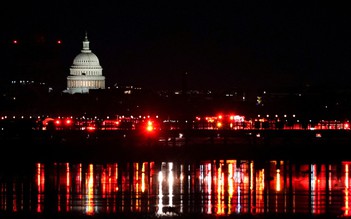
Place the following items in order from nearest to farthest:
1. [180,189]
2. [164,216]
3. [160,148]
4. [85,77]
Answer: [164,216]
[180,189]
[160,148]
[85,77]

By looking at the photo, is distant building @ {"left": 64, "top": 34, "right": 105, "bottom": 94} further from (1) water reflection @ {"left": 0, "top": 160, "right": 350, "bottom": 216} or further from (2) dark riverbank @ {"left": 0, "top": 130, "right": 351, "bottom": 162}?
(1) water reflection @ {"left": 0, "top": 160, "right": 350, "bottom": 216}

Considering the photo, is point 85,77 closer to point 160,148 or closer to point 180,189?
point 160,148

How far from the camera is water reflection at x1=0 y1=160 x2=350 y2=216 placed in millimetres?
47281

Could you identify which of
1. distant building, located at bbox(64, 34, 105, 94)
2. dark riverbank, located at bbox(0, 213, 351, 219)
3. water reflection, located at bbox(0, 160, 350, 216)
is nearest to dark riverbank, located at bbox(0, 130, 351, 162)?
water reflection, located at bbox(0, 160, 350, 216)

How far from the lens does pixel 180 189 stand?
174ft

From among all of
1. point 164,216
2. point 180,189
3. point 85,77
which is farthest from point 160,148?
point 85,77

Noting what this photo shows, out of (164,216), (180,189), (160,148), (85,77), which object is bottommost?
(164,216)

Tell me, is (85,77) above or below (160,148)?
above

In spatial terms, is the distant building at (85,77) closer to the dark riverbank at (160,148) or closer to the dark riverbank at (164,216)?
the dark riverbank at (160,148)

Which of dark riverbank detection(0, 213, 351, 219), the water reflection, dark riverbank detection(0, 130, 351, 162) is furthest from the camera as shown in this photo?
dark riverbank detection(0, 130, 351, 162)

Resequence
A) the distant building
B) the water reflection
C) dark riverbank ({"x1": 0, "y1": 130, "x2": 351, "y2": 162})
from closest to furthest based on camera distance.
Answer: the water reflection < dark riverbank ({"x1": 0, "y1": 130, "x2": 351, "y2": 162}) < the distant building

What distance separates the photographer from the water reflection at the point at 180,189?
47.3 meters

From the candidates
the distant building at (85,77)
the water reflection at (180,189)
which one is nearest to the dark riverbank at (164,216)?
the water reflection at (180,189)

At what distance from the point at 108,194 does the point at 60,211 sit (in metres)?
5.03
